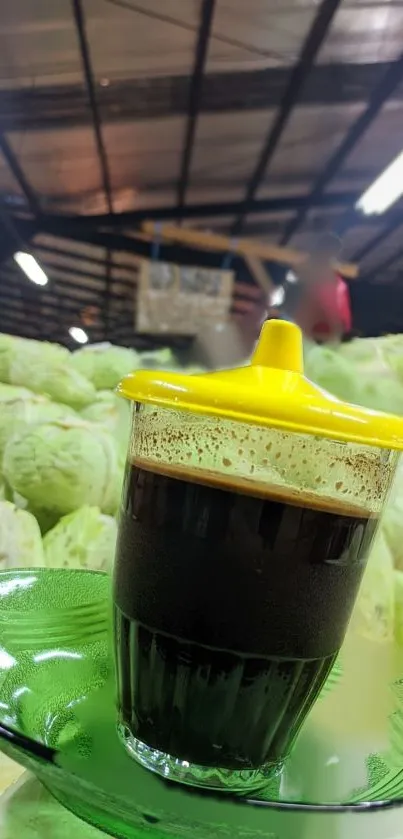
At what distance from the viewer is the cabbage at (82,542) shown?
0.83 m

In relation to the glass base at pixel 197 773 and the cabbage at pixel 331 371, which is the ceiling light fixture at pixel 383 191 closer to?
the cabbage at pixel 331 371

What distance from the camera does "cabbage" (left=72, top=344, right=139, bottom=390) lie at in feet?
2.79

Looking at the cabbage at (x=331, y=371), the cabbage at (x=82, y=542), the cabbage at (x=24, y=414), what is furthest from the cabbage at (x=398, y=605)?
the cabbage at (x=24, y=414)

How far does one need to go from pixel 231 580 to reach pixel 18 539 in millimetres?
447

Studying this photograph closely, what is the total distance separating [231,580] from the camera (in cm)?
43

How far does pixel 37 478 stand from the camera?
2.70 ft

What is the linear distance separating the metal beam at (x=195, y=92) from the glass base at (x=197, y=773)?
1.96ft

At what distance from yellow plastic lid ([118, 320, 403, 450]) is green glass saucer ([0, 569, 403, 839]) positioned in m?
0.19

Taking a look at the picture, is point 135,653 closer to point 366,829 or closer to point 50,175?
point 366,829

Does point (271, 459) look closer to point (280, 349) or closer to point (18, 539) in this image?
point (280, 349)

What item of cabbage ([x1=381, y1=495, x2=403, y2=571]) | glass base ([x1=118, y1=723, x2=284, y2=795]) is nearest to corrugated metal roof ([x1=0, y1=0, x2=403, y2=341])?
cabbage ([x1=381, y1=495, x2=403, y2=571])

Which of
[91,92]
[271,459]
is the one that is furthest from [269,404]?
[91,92]

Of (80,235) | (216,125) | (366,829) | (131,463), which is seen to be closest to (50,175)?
(80,235)

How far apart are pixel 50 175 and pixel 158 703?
60cm
